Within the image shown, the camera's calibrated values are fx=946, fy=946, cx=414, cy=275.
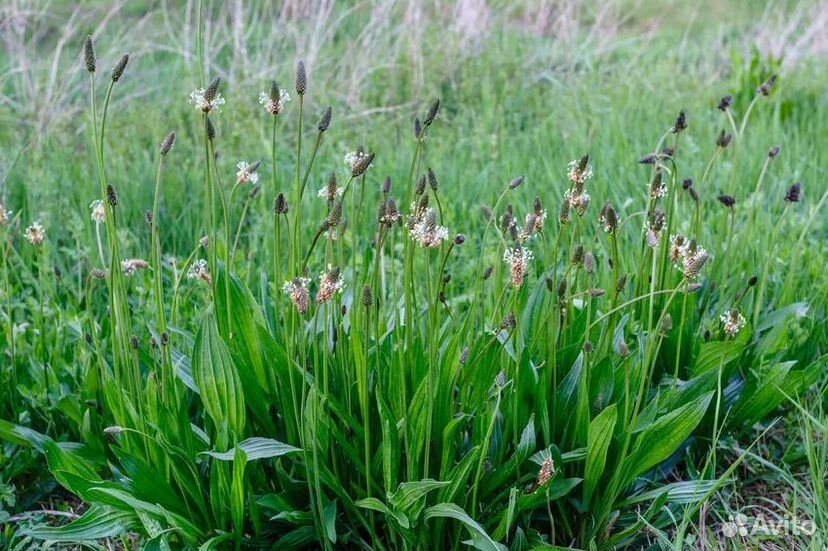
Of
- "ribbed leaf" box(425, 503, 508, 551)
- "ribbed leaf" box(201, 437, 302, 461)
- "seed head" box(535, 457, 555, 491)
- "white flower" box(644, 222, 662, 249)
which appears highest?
"white flower" box(644, 222, 662, 249)

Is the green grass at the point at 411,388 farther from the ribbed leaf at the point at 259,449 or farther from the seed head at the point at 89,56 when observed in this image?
the seed head at the point at 89,56

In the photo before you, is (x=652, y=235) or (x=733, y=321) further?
(x=733, y=321)

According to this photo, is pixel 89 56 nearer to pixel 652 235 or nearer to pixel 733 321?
pixel 652 235

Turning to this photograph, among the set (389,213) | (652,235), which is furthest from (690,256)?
(389,213)

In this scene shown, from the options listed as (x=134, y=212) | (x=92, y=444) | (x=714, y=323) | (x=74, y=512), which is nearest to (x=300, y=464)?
(x=92, y=444)

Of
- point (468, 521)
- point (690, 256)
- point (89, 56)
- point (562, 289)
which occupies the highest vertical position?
point (89, 56)

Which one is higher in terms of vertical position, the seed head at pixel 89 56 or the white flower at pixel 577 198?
the seed head at pixel 89 56

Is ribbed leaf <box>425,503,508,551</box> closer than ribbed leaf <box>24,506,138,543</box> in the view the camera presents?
Yes

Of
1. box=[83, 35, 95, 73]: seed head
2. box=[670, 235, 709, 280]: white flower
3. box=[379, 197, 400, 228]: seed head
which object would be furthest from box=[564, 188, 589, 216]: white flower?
box=[83, 35, 95, 73]: seed head

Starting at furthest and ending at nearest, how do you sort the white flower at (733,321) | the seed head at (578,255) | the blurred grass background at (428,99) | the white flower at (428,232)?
the blurred grass background at (428,99)
the white flower at (733,321)
the seed head at (578,255)
the white flower at (428,232)

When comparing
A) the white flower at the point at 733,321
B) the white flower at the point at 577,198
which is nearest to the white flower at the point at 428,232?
the white flower at the point at 577,198

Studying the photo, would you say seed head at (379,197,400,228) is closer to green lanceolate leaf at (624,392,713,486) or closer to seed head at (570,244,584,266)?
seed head at (570,244,584,266)

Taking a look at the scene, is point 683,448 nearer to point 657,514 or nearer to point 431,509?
point 657,514

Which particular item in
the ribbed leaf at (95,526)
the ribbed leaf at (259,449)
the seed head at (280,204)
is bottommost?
the ribbed leaf at (95,526)
